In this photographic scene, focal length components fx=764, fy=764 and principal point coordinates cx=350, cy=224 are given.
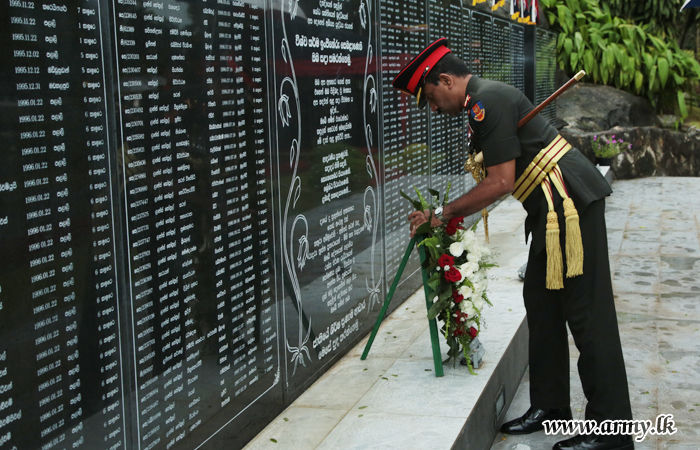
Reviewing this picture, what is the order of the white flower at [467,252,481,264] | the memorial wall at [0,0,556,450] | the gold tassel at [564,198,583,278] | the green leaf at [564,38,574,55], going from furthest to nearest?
the green leaf at [564,38,574,55] → the white flower at [467,252,481,264] → the gold tassel at [564,198,583,278] → the memorial wall at [0,0,556,450]

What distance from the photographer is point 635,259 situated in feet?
23.3

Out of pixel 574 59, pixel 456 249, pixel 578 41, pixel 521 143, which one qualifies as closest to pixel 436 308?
pixel 456 249

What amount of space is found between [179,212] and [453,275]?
4.71 ft

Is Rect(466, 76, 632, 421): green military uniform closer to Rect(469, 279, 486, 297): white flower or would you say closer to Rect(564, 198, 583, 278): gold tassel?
Rect(564, 198, 583, 278): gold tassel

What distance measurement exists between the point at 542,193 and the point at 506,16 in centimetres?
675

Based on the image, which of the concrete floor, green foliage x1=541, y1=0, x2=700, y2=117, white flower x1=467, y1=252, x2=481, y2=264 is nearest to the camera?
white flower x1=467, y1=252, x2=481, y2=264

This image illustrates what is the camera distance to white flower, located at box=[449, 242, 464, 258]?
3.62 m

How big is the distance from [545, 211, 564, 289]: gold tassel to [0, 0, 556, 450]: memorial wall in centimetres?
116

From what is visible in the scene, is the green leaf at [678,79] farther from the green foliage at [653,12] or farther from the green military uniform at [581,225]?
the green military uniform at [581,225]

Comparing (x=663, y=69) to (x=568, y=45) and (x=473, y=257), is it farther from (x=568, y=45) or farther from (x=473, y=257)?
(x=473, y=257)

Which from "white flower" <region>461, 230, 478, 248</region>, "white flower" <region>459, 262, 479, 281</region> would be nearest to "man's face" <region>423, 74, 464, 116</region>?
"white flower" <region>461, 230, 478, 248</region>

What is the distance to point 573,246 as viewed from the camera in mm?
3266

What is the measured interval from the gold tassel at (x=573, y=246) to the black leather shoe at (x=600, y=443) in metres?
0.73

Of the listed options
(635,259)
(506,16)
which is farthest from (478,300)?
(506,16)
